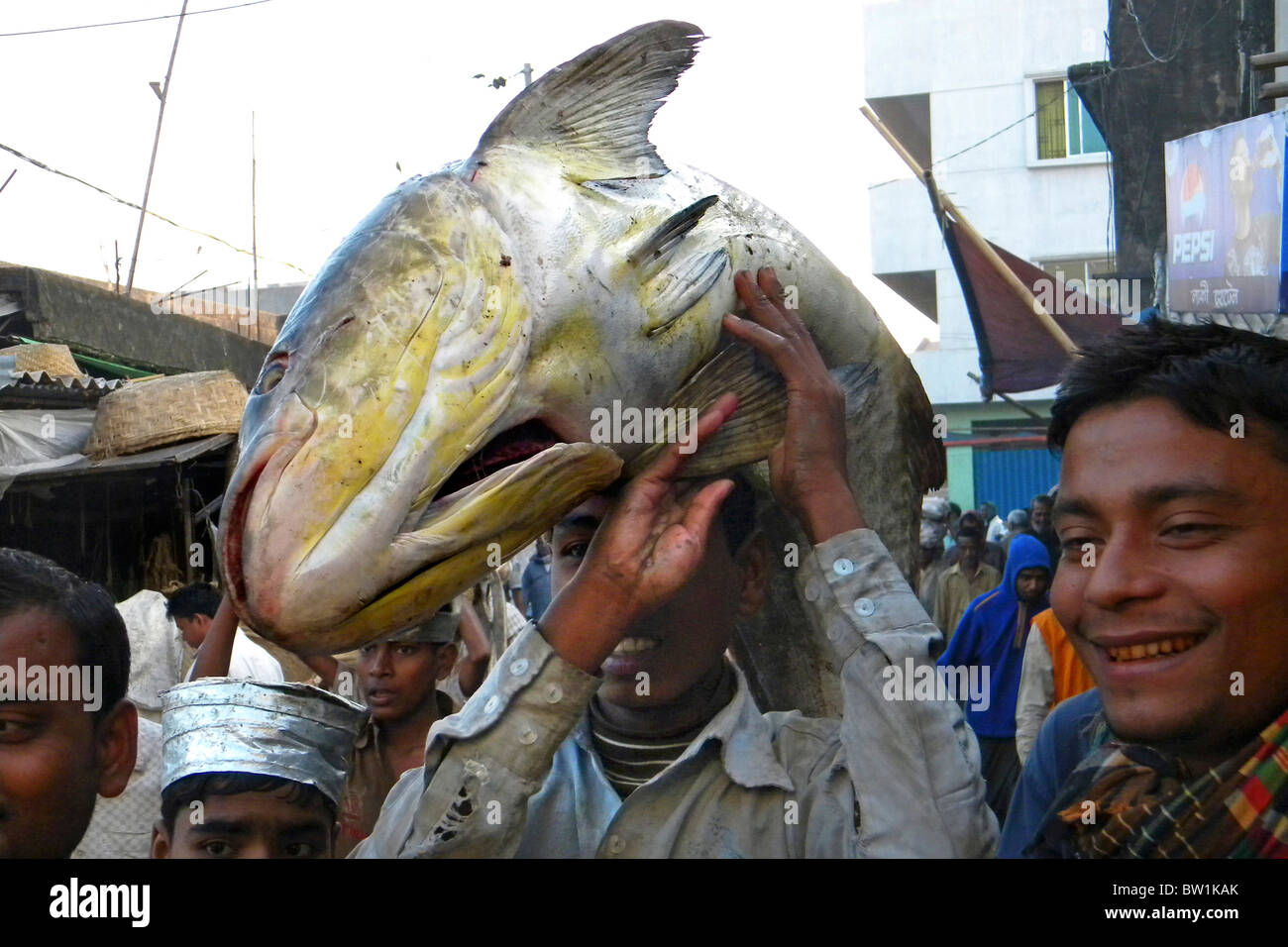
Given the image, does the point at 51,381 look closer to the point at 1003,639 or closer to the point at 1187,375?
the point at 1003,639

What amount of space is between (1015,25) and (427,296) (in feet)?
20.4

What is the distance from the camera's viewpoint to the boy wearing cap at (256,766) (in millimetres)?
2080

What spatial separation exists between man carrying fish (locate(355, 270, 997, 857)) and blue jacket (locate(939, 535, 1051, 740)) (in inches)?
107

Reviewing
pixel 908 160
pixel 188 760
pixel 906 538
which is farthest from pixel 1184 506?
pixel 908 160

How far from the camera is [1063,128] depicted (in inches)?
284

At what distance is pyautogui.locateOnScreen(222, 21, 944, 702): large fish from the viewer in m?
1.32

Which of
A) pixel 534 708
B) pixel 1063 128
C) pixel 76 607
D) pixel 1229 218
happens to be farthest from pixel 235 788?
pixel 1063 128

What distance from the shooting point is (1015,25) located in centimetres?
681

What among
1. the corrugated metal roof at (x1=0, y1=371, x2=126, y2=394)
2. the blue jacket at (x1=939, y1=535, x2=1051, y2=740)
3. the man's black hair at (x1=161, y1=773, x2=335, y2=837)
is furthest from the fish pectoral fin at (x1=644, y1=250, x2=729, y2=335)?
the corrugated metal roof at (x1=0, y1=371, x2=126, y2=394)

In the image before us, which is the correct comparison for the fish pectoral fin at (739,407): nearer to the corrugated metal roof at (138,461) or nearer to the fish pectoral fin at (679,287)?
the fish pectoral fin at (679,287)

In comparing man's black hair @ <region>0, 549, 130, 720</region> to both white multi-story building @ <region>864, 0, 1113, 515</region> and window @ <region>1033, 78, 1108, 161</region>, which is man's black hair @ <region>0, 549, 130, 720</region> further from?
window @ <region>1033, 78, 1108, 161</region>

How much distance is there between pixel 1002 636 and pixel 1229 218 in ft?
6.07

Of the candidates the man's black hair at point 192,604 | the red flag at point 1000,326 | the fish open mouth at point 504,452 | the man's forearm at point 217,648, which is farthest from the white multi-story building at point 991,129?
the fish open mouth at point 504,452
